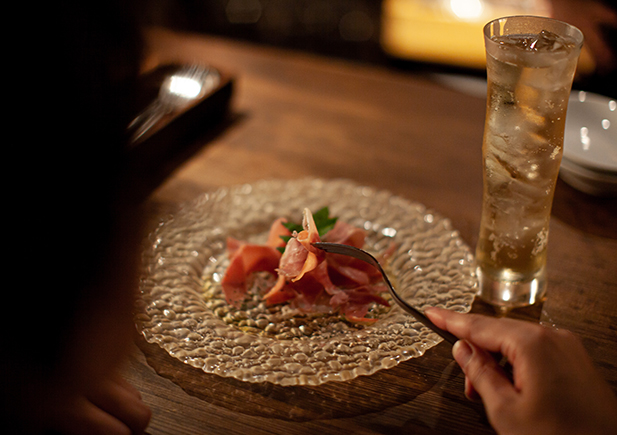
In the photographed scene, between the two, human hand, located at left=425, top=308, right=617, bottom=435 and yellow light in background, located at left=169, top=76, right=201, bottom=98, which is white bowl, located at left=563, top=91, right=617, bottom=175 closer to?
human hand, located at left=425, top=308, right=617, bottom=435

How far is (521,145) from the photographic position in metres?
0.80

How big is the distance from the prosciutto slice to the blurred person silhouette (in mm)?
266

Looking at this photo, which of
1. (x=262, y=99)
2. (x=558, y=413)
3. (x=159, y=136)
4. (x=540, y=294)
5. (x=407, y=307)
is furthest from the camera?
(x=262, y=99)

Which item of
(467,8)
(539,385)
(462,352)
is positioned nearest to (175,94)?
(462,352)

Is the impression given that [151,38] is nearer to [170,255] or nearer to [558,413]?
[170,255]

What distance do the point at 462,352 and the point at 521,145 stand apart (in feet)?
1.11

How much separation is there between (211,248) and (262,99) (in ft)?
2.96

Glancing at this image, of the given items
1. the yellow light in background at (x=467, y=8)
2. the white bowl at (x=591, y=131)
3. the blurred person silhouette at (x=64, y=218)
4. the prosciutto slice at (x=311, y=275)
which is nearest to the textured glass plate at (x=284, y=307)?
the prosciutto slice at (x=311, y=275)

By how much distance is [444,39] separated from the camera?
10.4 ft

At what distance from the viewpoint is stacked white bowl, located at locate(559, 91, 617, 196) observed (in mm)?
1242

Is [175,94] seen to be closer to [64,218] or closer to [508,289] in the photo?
[64,218]

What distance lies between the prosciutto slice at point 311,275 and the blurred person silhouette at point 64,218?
0.87 ft

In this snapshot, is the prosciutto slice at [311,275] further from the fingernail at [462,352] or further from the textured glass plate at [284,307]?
the fingernail at [462,352]

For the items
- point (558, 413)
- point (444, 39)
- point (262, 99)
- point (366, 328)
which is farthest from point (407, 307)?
point (444, 39)
